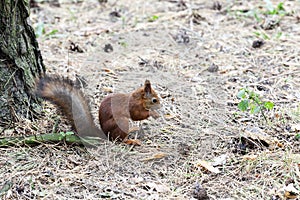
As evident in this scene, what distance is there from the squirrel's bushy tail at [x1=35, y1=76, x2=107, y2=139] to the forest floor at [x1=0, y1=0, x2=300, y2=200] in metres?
0.13

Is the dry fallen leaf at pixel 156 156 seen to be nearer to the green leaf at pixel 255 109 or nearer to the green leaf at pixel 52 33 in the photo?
the green leaf at pixel 255 109

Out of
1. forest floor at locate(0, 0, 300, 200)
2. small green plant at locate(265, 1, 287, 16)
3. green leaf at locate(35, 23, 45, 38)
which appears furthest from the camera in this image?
small green plant at locate(265, 1, 287, 16)

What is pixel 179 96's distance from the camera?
3.26 meters

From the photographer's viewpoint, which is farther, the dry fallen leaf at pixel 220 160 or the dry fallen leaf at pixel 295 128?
the dry fallen leaf at pixel 295 128

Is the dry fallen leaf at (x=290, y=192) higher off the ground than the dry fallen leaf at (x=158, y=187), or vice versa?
the dry fallen leaf at (x=290, y=192)

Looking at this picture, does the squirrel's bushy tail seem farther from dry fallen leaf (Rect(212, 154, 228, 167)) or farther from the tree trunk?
dry fallen leaf (Rect(212, 154, 228, 167))

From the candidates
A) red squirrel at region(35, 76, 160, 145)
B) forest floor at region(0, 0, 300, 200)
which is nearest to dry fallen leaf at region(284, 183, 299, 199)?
forest floor at region(0, 0, 300, 200)

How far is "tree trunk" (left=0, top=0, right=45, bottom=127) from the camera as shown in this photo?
2576mm

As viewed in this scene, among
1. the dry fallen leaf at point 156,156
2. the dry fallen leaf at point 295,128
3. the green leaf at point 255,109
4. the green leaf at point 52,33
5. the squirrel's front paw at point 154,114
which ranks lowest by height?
the dry fallen leaf at point 156,156

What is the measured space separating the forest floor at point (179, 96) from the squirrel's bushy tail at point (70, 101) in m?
0.13

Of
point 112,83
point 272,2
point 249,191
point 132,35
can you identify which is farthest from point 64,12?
point 249,191

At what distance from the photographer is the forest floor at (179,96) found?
224 centimetres

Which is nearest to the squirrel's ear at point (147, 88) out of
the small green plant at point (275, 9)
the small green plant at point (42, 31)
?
the small green plant at point (42, 31)

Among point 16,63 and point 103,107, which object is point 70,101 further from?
point 16,63
